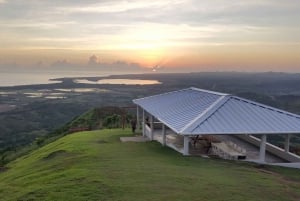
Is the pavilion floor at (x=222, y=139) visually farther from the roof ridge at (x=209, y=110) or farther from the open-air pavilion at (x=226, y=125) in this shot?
the roof ridge at (x=209, y=110)

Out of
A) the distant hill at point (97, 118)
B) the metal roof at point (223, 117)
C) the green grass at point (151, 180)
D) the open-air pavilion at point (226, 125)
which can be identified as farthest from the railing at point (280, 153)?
the distant hill at point (97, 118)

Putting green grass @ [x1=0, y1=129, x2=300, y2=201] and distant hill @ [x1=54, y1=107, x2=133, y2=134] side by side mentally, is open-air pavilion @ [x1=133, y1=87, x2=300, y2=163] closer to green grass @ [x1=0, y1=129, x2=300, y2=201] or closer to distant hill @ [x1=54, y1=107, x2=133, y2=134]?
green grass @ [x1=0, y1=129, x2=300, y2=201]

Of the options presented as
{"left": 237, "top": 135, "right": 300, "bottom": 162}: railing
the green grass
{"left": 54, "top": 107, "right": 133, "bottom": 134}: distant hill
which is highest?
the green grass

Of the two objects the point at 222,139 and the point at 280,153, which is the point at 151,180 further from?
the point at 222,139

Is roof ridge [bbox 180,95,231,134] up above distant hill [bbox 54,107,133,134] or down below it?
above

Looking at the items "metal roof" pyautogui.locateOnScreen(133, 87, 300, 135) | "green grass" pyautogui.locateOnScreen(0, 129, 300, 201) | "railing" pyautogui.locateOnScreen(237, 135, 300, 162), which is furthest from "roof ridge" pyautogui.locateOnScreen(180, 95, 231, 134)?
"railing" pyautogui.locateOnScreen(237, 135, 300, 162)

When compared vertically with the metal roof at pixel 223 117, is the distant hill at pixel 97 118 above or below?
below

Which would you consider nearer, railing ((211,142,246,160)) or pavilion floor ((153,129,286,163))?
railing ((211,142,246,160))

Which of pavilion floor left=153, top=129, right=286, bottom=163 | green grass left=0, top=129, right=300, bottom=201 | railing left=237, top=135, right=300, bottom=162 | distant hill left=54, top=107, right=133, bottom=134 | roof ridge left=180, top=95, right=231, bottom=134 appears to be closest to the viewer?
green grass left=0, top=129, right=300, bottom=201

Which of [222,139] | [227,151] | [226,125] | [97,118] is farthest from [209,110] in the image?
[97,118]
